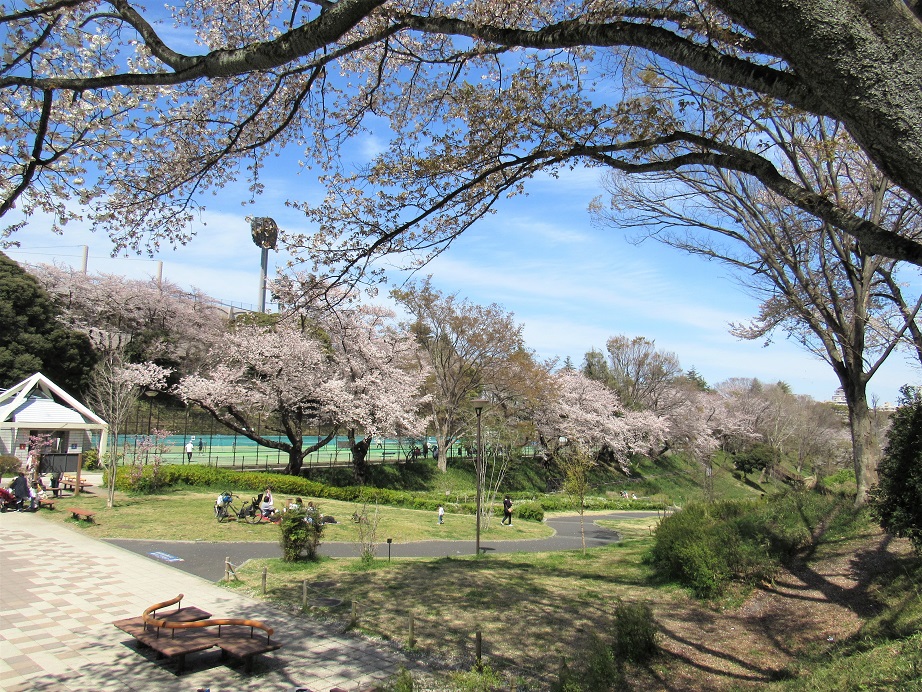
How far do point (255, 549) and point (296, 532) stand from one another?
262 cm

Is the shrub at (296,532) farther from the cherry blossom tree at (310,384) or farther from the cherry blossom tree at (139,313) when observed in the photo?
the cherry blossom tree at (139,313)

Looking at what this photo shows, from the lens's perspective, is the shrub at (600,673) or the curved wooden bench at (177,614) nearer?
the shrub at (600,673)

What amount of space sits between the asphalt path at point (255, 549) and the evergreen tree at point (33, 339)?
2215 cm

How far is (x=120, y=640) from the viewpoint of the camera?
7.62 meters

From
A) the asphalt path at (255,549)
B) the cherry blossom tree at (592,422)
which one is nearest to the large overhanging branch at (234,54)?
the asphalt path at (255,549)

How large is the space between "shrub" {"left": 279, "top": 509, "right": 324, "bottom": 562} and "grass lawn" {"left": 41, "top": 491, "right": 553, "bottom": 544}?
11.4 feet

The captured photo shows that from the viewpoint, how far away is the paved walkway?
6.41 metres

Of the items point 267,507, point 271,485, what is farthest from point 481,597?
point 271,485

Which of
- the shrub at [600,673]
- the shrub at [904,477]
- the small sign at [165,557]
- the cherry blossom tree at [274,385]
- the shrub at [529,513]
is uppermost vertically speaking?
the cherry blossom tree at [274,385]

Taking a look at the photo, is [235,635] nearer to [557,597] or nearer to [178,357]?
[557,597]

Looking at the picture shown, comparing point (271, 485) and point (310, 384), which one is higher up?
point (310, 384)

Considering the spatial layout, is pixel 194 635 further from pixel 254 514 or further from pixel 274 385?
pixel 274 385

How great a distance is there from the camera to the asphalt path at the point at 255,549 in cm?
1231

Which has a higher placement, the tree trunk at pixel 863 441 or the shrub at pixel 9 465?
the tree trunk at pixel 863 441
